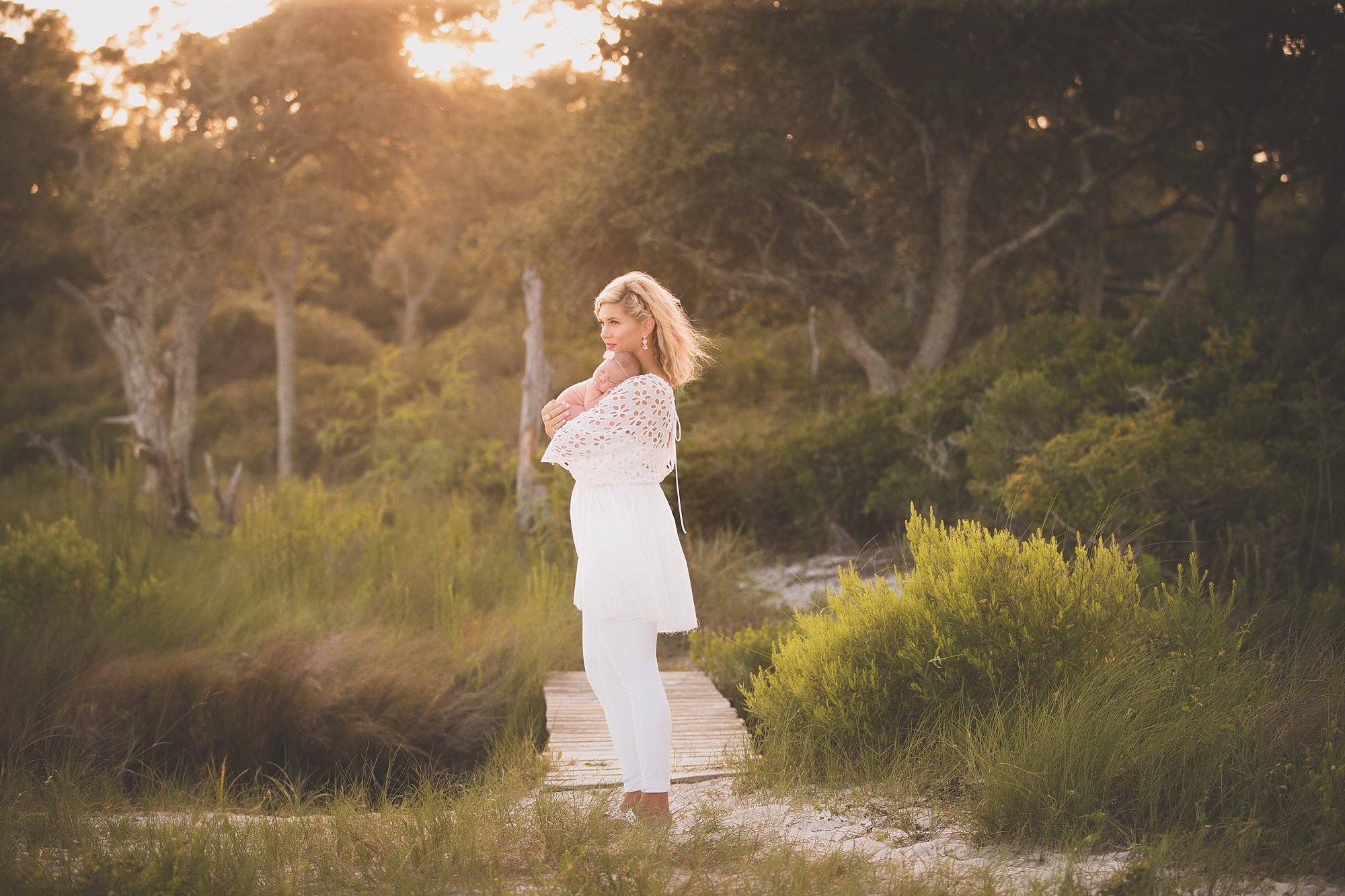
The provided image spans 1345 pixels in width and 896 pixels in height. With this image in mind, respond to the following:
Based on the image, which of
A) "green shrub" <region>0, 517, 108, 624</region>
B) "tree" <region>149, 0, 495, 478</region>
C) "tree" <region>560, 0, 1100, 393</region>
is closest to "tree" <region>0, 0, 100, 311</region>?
"tree" <region>149, 0, 495, 478</region>

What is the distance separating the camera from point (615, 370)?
3174 millimetres

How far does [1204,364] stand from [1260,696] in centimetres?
479

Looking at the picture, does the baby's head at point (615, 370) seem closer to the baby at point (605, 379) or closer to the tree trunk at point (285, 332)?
the baby at point (605, 379)

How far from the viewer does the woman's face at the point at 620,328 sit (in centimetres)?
312

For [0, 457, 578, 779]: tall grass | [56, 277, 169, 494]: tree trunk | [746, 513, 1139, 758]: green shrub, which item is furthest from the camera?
[56, 277, 169, 494]: tree trunk

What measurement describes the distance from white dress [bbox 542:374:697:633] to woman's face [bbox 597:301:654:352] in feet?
0.46

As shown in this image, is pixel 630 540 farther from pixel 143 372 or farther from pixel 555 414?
pixel 143 372

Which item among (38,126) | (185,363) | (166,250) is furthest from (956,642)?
(38,126)

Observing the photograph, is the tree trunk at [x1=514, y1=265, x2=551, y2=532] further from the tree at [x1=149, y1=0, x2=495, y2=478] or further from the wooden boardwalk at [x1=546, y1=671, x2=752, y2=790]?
the tree at [x1=149, y1=0, x2=495, y2=478]

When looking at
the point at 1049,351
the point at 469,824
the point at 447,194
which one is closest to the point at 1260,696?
the point at 469,824

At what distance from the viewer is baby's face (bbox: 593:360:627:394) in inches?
124

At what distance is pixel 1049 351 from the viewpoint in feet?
27.4

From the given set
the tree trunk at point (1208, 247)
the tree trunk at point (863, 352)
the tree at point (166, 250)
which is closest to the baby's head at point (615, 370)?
the tree trunk at point (863, 352)

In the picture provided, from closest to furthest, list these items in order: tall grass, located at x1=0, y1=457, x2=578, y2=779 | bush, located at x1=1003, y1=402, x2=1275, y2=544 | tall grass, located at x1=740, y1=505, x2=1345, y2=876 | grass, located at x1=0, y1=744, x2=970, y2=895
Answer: grass, located at x1=0, y1=744, x2=970, y2=895 < tall grass, located at x1=740, y1=505, x2=1345, y2=876 < tall grass, located at x1=0, y1=457, x2=578, y2=779 < bush, located at x1=1003, y1=402, x2=1275, y2=544
